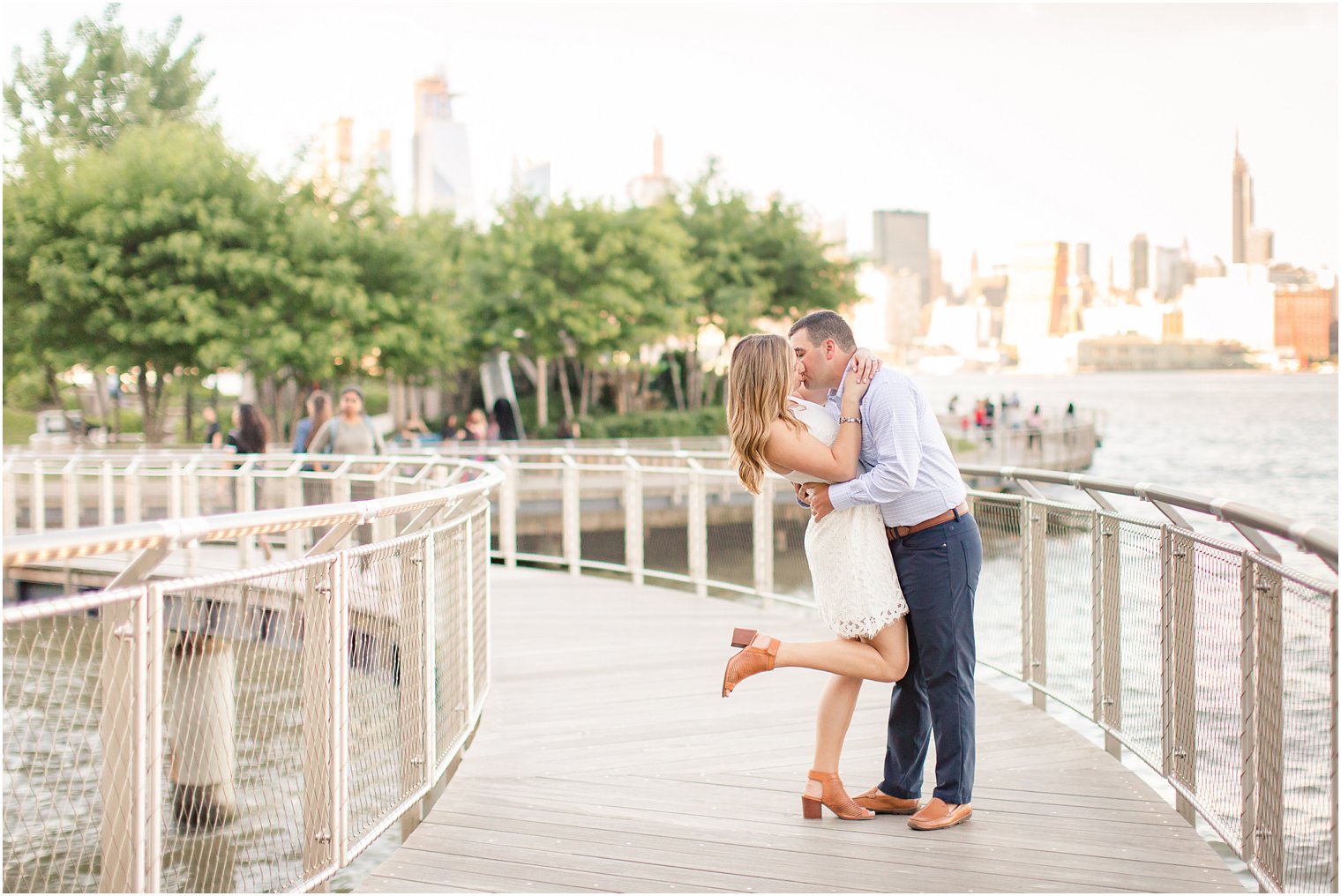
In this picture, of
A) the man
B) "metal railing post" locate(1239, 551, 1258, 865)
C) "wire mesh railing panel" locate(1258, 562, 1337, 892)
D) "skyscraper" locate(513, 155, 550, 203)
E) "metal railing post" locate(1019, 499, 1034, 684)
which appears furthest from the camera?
"skyscraper" locate(513, 155, 550, 203)

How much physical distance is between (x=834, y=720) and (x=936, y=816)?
47 centimetres

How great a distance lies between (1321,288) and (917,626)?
185 m

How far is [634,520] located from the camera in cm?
1218

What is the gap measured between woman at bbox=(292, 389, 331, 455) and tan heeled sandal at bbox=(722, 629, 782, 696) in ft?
30.0

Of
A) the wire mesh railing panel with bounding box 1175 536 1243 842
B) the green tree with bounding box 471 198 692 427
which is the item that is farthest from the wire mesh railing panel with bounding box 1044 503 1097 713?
the green tree with bounding box 471 198 692 427

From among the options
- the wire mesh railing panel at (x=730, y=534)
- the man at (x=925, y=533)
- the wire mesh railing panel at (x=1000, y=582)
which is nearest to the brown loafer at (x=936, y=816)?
the man at (x=925, y=533)

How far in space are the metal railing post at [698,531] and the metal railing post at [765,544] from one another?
0.87 m

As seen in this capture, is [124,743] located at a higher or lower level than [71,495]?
higher

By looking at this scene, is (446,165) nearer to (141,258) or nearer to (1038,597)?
(141,258)

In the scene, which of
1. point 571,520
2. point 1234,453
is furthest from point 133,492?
point 1234,453

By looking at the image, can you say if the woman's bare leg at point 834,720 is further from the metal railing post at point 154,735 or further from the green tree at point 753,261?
the green tree at point 753,261

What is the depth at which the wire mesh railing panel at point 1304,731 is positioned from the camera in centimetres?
317

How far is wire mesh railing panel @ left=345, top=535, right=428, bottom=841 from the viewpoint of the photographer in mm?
4090

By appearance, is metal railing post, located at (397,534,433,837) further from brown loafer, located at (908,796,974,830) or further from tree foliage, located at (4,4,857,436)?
tree foliage, located at (4,4,857,436)
